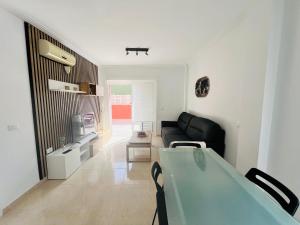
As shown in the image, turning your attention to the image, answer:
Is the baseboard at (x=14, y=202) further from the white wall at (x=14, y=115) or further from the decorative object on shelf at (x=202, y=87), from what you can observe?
the decorative object on shelf at (x=202, y=87)

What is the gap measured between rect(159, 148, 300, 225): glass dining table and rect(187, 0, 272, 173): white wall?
0.85 metres

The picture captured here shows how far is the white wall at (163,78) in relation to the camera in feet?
18.1

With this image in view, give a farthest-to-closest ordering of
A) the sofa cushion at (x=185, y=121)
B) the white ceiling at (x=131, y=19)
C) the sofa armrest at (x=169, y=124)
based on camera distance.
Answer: the sofa armrest at (x=169, y=124)
the sofa cushion at (x=185, y=121)
the white ceiling at (x=131, y=19)

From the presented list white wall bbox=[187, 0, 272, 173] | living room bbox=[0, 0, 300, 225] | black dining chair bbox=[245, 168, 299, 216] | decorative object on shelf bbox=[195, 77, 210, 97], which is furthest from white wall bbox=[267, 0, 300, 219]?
decorative object on shelf bbox=[195, 77, 210, 97]

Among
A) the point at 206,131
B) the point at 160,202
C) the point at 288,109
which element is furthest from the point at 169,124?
the point at 160,202

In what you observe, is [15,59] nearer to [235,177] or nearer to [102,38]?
[102,38]

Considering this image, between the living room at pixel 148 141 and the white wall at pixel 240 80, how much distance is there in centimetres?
2

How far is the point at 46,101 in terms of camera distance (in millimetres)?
2625

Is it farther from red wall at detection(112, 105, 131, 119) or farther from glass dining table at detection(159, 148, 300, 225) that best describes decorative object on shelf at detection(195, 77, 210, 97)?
red wall at detection(112, 105, 131, 119)

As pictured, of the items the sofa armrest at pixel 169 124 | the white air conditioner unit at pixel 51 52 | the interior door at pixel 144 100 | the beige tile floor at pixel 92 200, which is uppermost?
the white air conditioner unit at pixel 51 52

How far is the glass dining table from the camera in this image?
803 millimetres

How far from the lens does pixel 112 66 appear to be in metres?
5.52

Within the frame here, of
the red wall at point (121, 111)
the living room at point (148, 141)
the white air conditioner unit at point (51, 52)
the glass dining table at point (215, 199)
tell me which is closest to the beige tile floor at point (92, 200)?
the living room at point (148, 141)

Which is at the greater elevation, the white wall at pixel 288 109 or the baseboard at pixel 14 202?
the white wall at pixel 288 109
